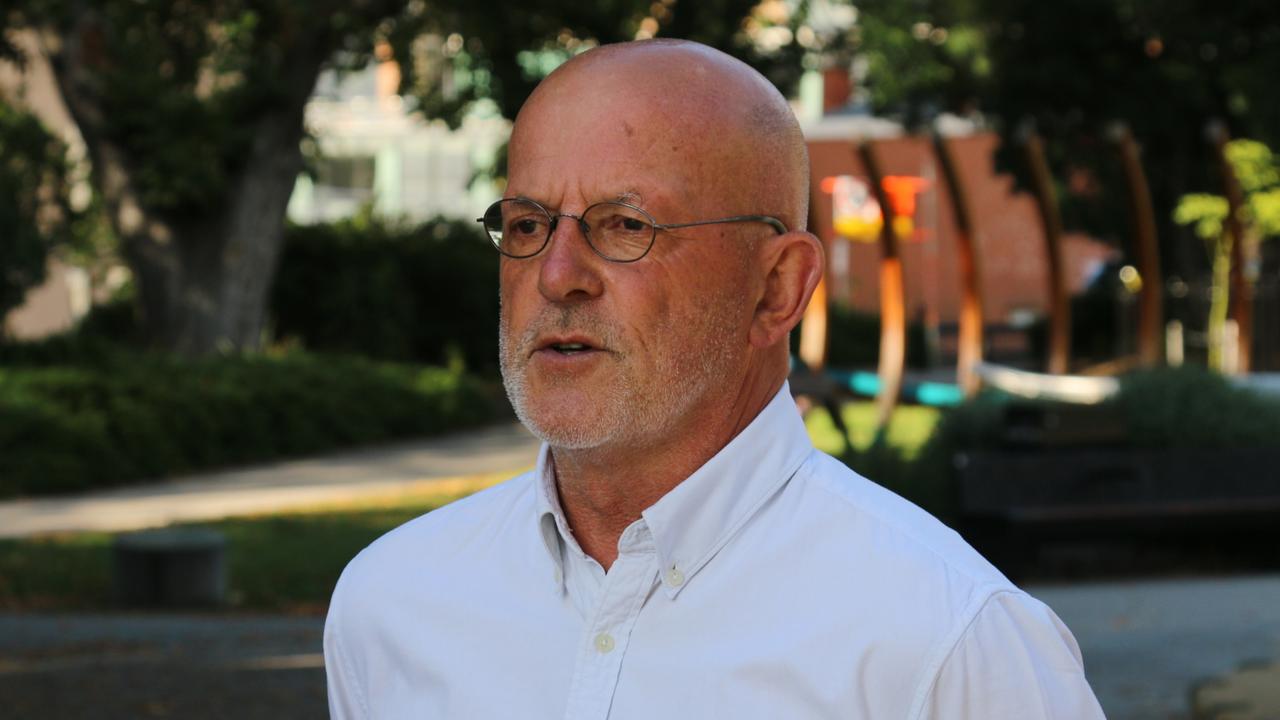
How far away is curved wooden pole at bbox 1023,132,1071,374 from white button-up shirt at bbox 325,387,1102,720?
1538 centimetres

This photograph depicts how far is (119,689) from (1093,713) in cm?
613

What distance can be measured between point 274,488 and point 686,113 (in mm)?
14147

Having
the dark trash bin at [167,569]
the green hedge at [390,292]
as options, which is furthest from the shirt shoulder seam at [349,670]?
the green hedge at [390,292]

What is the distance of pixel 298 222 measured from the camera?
86.8 feet

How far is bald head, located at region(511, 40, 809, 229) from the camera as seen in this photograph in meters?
2.05

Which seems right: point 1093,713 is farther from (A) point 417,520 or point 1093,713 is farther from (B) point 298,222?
(B) point 298,222

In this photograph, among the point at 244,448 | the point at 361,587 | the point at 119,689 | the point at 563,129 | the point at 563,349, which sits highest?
the point at 563,129

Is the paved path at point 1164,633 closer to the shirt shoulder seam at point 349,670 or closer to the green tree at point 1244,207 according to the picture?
the shirt shoulder seam at point 349,670

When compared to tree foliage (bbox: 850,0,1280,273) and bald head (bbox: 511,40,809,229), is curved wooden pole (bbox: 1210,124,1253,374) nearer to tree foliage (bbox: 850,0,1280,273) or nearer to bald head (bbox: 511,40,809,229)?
tree foliage (bbox: 850,0,1280,273)

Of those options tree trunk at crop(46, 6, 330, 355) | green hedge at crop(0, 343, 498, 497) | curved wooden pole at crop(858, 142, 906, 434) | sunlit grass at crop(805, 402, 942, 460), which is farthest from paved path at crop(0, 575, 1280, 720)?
tree trunk at crop(46, 6, 330, 355)

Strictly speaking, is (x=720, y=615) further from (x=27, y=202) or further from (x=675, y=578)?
(x=27, y=202)

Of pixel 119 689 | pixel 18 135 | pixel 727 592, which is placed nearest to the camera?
pixel 727 592

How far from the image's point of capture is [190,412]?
17141mm

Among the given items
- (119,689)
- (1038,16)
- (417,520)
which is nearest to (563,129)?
(417,520)
